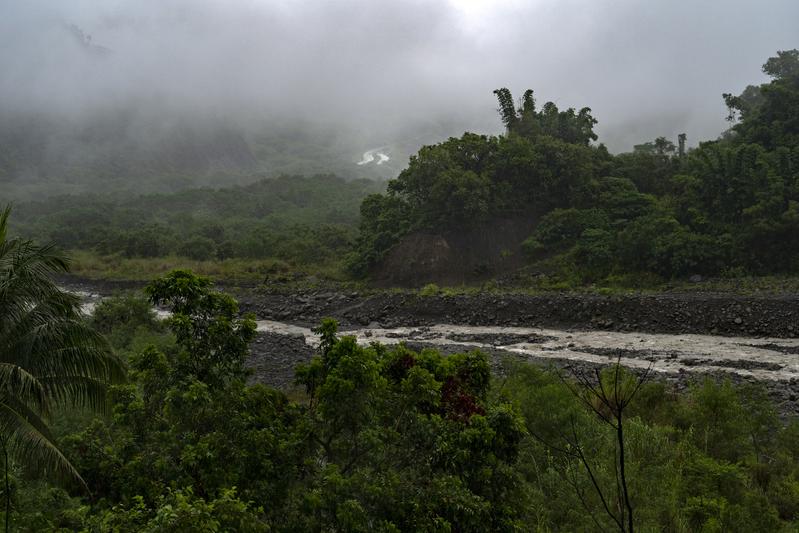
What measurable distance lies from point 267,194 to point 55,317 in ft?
331

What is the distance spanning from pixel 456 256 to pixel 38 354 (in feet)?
109

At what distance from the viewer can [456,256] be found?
39.5 meters

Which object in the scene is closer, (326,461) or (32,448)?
(326,461)

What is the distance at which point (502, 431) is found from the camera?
6020 mm

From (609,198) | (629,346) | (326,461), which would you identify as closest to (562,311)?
(629,346)

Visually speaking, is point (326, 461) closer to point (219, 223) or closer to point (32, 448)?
point (32, 448)

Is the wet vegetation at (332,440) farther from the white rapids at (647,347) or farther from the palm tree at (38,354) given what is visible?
the white rapids at (647,347)

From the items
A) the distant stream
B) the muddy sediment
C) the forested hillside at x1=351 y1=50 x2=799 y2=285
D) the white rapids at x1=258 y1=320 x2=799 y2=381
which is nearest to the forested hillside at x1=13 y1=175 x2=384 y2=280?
the forested hillside at x1=351 y1=50 x2=799 y2=285

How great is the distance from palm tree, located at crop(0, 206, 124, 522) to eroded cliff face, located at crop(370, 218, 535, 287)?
30243 mm

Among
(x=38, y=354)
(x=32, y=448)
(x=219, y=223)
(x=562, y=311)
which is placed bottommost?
(x=562, y=311)

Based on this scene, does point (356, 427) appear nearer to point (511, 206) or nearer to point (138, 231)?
point (511, 206)

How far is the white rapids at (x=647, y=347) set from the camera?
17.5 meters

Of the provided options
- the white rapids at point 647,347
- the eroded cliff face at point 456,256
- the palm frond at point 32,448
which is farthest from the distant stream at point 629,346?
the palm frond at point 32,448

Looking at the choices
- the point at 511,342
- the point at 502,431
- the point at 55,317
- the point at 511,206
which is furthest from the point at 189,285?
the point at 511,206
